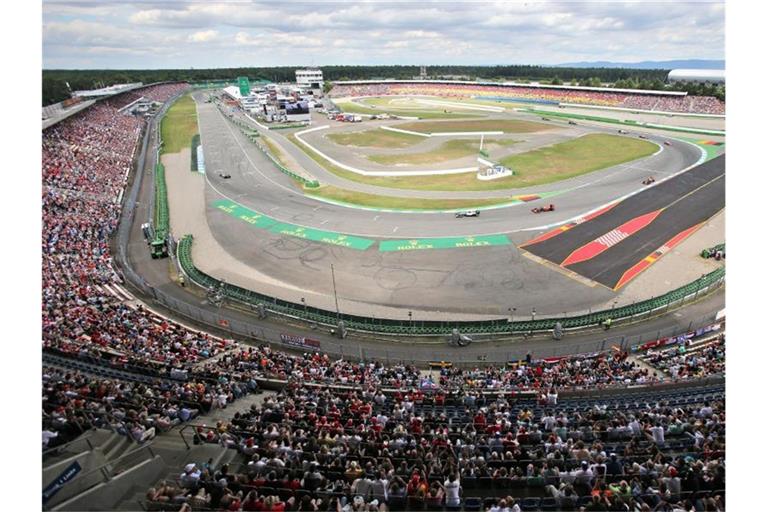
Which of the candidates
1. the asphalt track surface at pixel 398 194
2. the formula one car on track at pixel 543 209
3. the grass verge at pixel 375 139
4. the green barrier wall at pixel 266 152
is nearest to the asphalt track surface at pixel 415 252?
the asphalt track surface at pixel 398 194

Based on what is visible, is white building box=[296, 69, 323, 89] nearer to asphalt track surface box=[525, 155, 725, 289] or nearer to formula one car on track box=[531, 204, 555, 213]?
asphalt track surface box=[525, 155, 725, 289]

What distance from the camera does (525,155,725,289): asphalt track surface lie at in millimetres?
31234

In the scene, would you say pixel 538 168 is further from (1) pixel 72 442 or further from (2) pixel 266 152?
(1) pixel 72 442

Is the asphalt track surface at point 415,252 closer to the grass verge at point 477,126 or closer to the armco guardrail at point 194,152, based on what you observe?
the armco guardrail at point 194,152

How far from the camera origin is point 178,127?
9781cm

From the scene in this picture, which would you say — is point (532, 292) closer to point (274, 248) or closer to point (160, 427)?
point (274, 248)

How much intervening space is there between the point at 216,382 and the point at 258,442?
15.1 feet

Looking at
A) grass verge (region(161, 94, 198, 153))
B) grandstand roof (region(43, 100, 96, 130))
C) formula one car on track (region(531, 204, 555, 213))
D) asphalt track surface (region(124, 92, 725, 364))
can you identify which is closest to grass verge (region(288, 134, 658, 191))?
formula one car on track (region(531, 204, 555, 213))

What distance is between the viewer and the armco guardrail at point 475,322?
23.5m

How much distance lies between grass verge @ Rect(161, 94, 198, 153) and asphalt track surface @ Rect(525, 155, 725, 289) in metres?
66.0

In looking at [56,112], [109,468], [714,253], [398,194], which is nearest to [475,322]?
[109,468]

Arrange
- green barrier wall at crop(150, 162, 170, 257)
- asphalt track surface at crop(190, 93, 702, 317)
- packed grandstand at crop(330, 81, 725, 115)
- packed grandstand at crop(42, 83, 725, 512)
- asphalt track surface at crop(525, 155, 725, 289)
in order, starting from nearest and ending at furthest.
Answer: packed grandstand at crop(42, 83, 725, 512) < asphalt track surface at crop(190, 93, 702, 317) < asphalt track surface at crop(525, 155, 725, 289) < green barrier wall at crop(150, 162, 170, 257) < packed grandstand at crop(330, 81, 725, 115)

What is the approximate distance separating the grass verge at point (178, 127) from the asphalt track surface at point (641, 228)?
6601 cm

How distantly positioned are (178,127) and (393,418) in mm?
102126
